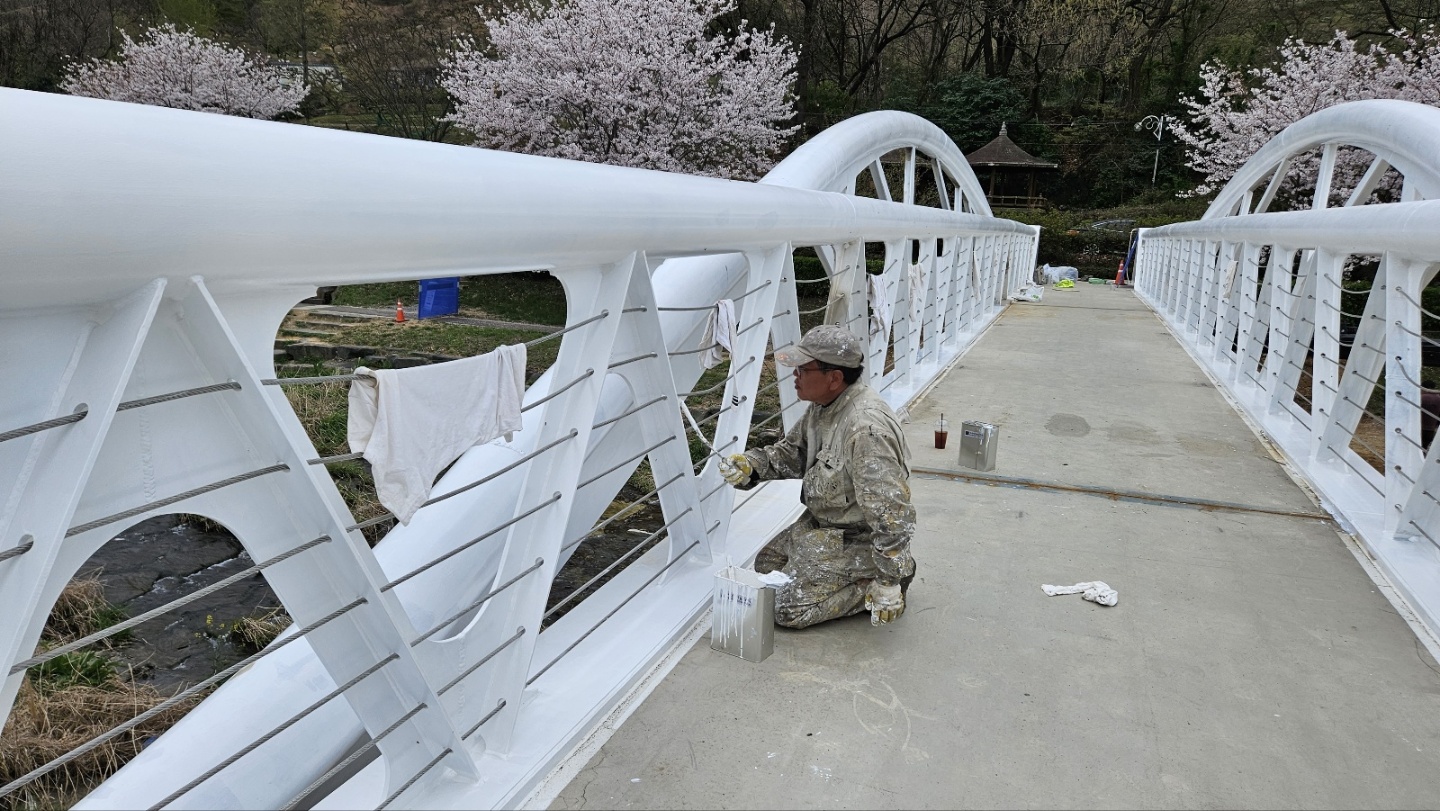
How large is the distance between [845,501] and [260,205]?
6.85 feet

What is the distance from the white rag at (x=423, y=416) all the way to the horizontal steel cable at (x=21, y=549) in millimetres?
486

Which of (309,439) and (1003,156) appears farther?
(1003,156)

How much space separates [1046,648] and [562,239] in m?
1.99

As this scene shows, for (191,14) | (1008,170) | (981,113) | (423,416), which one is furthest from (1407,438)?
(191,14)

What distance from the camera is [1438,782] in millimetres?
2279

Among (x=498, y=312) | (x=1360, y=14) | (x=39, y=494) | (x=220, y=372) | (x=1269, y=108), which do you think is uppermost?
(x=1360, y=14)

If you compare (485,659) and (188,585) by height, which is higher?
(485,659)

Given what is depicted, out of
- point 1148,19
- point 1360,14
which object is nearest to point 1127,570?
point 1360,14

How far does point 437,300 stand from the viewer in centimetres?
1953

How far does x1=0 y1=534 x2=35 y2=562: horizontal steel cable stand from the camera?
1192 millimetres

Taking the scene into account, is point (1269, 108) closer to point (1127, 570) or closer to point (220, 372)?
point (1127, 570)

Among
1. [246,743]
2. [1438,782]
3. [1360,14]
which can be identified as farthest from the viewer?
[1360,14]

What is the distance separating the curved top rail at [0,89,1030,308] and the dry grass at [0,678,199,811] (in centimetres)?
341

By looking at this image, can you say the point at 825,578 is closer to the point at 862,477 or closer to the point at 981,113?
the point at 862,477
